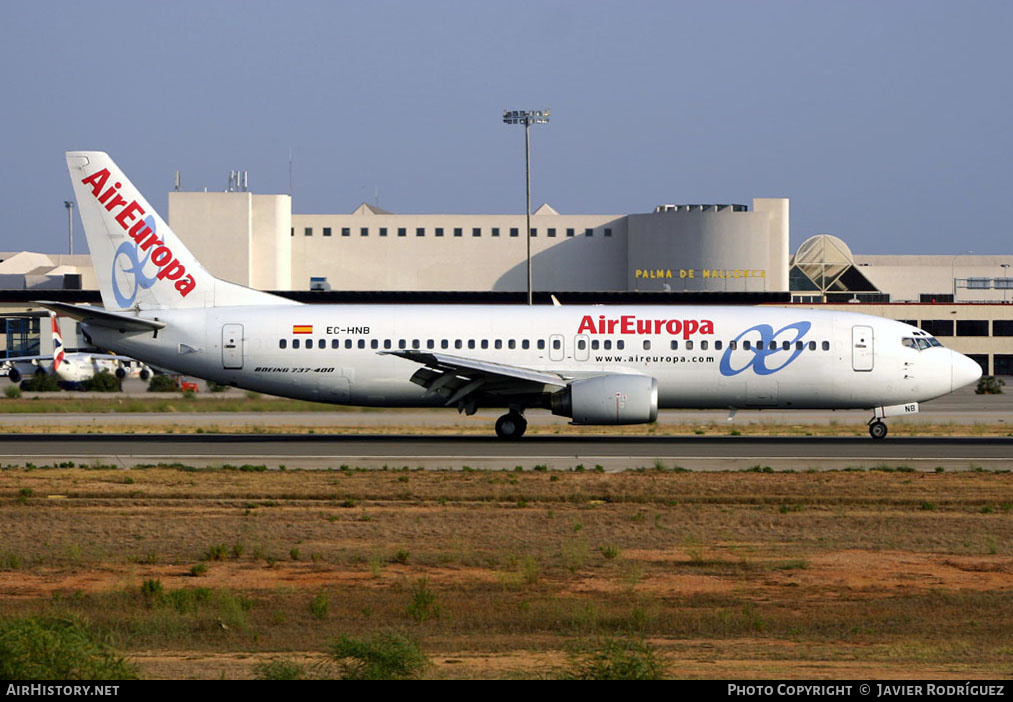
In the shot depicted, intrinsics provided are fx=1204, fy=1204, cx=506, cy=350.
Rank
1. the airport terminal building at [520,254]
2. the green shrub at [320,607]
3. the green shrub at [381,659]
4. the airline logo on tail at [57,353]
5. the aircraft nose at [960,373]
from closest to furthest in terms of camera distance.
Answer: the green shrub at [381,659]
the green shrub at [320,607]
the aircraft nose at [960,373]
the airline logo on tail at [57,353]
the airport terminal building at [520,254]

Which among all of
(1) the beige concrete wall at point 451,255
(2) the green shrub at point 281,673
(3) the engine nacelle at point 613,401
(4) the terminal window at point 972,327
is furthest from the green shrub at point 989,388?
(2) the green shrub at point 281,673

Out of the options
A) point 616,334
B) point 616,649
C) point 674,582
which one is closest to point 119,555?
point 674,582

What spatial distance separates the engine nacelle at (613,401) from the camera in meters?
30.4

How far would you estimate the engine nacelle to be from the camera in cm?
3039

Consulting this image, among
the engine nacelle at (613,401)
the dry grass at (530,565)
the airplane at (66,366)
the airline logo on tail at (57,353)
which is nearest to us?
the dry grass at (530,565)

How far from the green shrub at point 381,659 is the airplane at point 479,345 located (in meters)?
21.7

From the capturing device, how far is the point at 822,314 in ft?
112

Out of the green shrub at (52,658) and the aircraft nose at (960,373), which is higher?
the aircraft nose at (960,373)

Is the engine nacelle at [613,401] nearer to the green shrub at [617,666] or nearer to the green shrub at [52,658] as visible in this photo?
the green shrub at [617,666]

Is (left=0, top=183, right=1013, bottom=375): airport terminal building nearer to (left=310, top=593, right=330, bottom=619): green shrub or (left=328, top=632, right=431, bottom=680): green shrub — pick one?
(left=310, top=593, right=330, bottom=619): green shrub

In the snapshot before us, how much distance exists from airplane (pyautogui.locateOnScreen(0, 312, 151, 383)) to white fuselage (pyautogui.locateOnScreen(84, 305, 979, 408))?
3240 cm

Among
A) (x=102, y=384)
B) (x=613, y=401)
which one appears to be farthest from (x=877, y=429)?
(x=102, y=384)

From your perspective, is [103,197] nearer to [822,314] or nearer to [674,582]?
[822,314]
